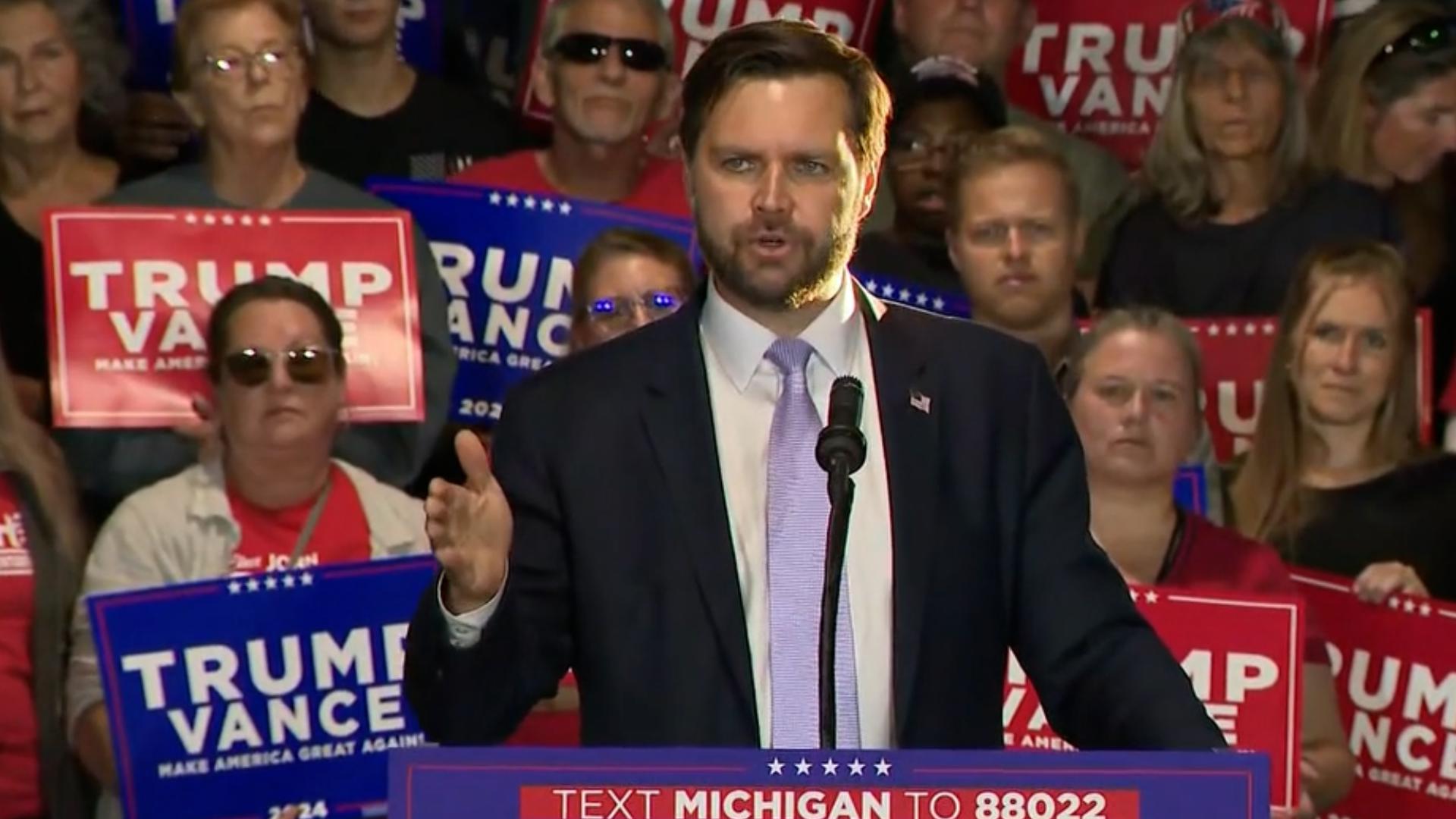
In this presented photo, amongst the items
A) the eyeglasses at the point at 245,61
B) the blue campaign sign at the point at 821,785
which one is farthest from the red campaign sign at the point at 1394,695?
the blue campaign sign at the point at 821,785

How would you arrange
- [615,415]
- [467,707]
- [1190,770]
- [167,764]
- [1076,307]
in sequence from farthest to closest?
1. [1076,307]
2. [167,764]
3. [615,415]
4. [467,707]
5. [1190,770]

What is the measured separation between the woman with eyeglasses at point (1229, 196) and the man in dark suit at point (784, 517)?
3.35 m

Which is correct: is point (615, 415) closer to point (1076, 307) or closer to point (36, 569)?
point (36, 569)

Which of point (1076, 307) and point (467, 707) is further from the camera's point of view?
point (1076, 307)

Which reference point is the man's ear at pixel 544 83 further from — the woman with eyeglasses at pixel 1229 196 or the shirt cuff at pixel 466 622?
the shirt cuff at pixel 466 622

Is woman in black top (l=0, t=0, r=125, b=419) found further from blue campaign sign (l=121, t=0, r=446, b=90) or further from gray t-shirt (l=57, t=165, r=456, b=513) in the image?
blue campaign sign (l=121, t=0, r=446, b=90)

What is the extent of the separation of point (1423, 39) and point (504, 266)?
2.05m

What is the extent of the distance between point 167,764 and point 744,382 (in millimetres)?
2179

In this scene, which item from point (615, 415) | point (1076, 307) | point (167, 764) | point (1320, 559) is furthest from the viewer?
point (1076, 307)

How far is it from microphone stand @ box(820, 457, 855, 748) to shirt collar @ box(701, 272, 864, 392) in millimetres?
295

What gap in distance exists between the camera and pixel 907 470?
2.84 m

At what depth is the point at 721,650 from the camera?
109 inches

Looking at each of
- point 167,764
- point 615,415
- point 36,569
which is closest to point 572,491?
point 615,415

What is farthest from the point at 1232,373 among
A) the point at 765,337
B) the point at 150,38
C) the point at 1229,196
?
the point at 765,337
